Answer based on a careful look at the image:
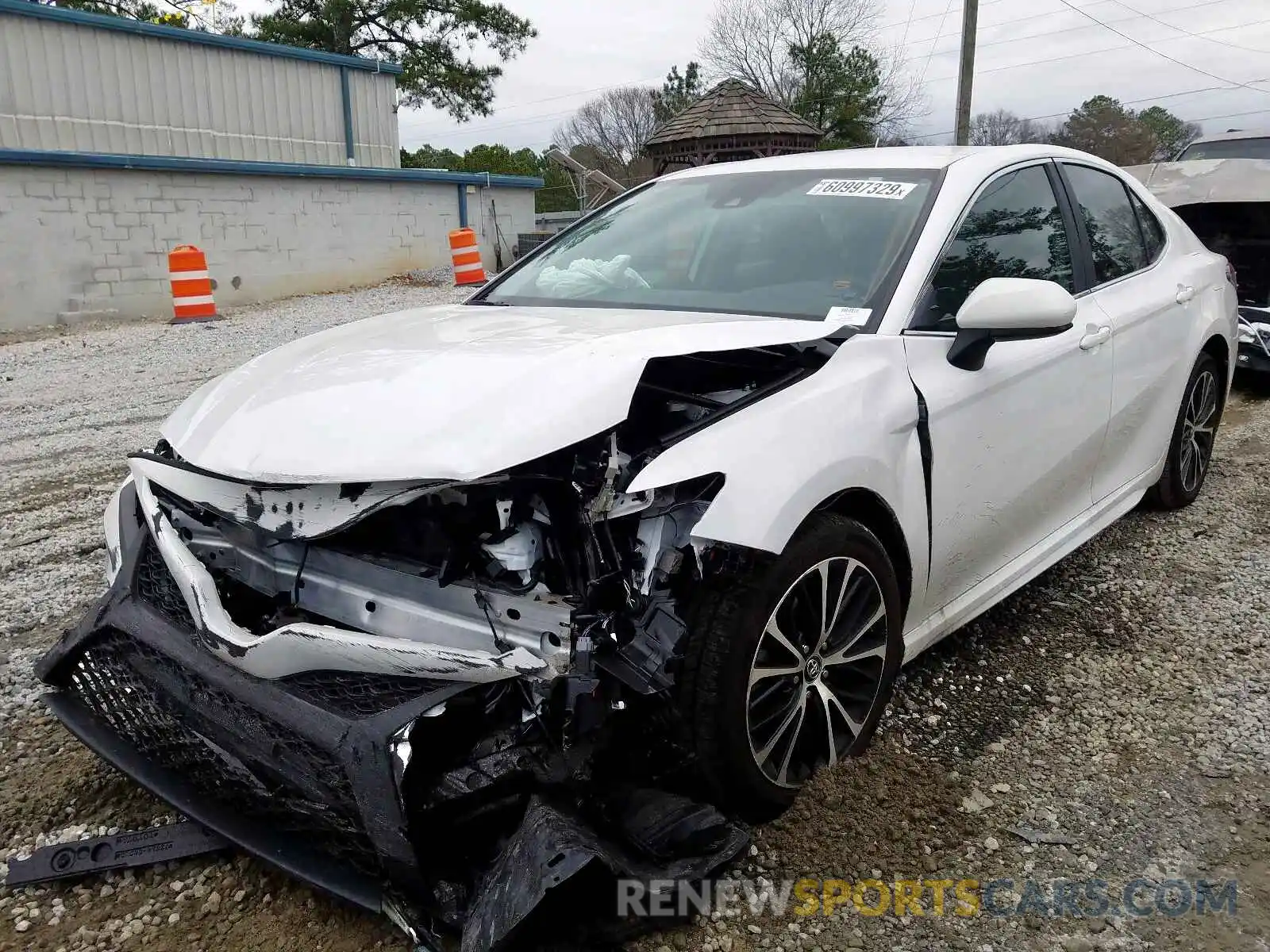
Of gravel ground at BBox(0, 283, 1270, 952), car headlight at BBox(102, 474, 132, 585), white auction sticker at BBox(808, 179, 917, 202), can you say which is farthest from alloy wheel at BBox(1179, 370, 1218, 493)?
car headlight at BBox(102, 474, 132, 585)

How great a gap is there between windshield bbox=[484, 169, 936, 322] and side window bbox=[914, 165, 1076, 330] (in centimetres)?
17

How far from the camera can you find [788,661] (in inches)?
87.4

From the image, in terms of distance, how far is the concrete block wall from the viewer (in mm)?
12680

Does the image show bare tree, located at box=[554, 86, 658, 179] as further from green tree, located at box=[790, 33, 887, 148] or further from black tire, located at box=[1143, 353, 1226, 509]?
black tire, located at box=[1143, 353, 1226, 509]

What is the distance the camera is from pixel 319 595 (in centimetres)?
226

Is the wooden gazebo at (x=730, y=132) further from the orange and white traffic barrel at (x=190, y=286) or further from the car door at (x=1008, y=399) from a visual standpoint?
the car door at (x=1008, y=399)

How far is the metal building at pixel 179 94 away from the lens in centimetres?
1474

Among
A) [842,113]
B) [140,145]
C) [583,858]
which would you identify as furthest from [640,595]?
[842,113]

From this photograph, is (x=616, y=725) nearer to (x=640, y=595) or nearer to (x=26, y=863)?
(x=640, y=595)

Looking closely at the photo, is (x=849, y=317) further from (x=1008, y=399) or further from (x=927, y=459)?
(x=1008, y=399)

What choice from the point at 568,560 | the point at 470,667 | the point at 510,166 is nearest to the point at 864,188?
the point at 568,560

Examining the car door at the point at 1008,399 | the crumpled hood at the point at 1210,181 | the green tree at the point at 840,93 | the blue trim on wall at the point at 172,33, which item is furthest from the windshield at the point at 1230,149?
the green tree at the point at 840,93
